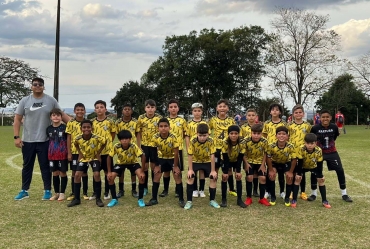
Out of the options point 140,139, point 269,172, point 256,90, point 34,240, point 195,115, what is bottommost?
point 34,240

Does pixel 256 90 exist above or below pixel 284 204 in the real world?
above

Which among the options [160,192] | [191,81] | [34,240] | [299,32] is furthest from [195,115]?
[191,81]

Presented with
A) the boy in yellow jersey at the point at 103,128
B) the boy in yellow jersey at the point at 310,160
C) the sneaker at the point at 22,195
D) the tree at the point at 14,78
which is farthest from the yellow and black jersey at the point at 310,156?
the tree at the point at 14,78

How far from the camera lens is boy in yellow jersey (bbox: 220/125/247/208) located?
575 centimetres

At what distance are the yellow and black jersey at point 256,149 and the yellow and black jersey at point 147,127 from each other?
1700mm

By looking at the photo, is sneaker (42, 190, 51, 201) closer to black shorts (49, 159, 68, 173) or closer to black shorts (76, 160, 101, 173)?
black shorts (49, 159, 68, 173)

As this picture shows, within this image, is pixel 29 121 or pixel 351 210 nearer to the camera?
pixel 351 210

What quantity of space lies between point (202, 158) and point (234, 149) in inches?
21.4

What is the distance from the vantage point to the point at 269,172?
5.91 meters

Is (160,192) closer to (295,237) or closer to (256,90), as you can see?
(295,237)

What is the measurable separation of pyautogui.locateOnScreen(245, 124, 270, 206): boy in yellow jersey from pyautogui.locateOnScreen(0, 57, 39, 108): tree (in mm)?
38493

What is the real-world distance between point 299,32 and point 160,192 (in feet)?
98.2

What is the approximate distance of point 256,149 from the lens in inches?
233

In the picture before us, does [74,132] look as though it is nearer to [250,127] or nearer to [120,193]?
[120,193]
